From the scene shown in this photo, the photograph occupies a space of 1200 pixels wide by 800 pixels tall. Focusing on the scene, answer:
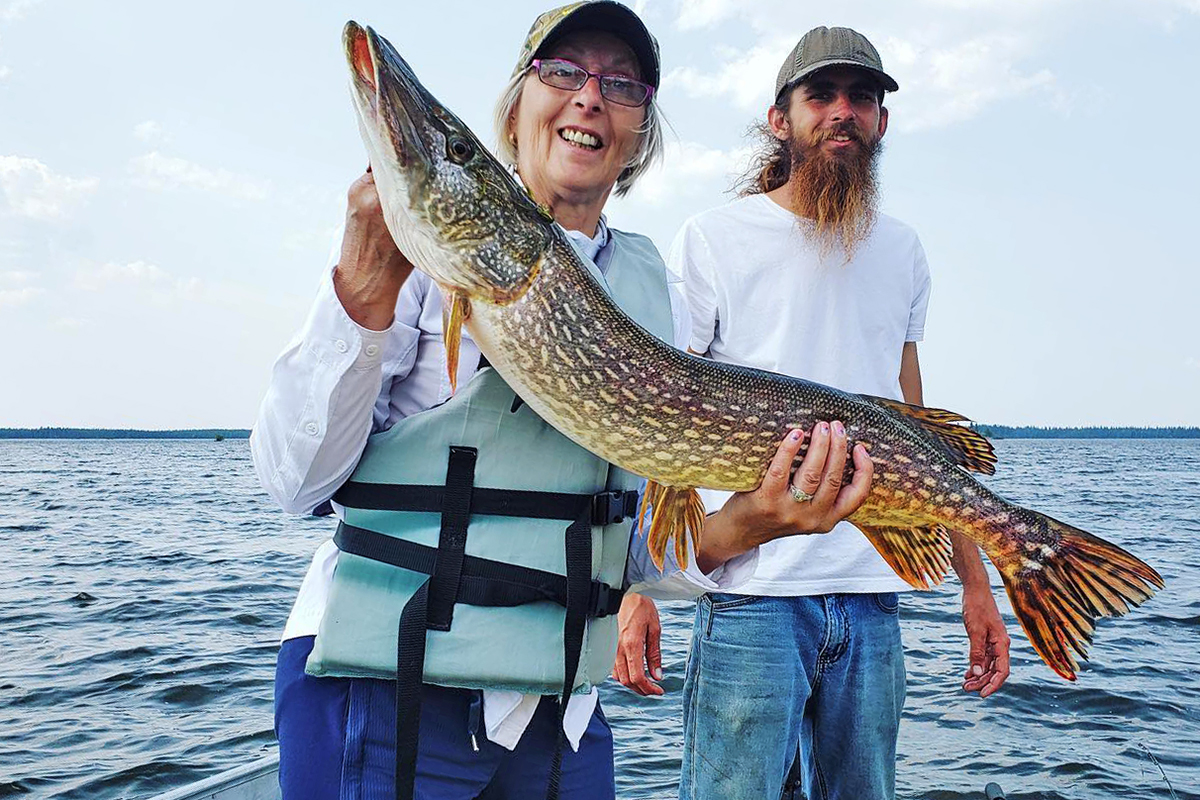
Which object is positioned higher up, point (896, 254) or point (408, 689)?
point (896, 254)

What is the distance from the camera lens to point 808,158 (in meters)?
3.47

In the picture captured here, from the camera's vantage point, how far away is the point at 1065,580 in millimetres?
2471

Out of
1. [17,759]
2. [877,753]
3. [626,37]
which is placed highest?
[626,37]

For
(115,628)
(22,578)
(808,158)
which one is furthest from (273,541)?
(808,158)

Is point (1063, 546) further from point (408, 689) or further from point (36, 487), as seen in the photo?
point (36, 487)

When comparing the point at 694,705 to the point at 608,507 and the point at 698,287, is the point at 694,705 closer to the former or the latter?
the point at 608,507

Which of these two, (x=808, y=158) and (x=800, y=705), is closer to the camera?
(x=800, y=705)

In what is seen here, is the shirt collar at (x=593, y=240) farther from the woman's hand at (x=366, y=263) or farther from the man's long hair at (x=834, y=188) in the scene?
the man's long hair at (x=834, y=188)

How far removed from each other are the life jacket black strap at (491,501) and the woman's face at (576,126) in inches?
31.3

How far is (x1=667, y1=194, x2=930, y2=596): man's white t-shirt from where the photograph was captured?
10.6ft

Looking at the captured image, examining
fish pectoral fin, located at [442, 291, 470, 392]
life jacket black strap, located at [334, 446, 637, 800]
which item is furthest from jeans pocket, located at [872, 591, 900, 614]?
fish pectoral fin, located at [442, 291, 470, 392]

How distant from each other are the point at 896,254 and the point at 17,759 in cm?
660

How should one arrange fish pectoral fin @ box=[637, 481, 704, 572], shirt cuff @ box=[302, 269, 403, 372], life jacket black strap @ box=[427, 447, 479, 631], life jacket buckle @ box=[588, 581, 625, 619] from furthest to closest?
fish pectoral fin @ box=[637, 481, 704, 572] → life jacket buckle @ box=[588, 581, 625, 619] → life jacket black strap @ box=[427, 447, 479, 631] → shirt cuff @ box=[302, 269, 403, 372]

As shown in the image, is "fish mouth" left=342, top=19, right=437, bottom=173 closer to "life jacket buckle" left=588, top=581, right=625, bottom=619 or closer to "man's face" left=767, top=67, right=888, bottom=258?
"life jacket buckle" left=588, top=581, right=625, bottom=619
